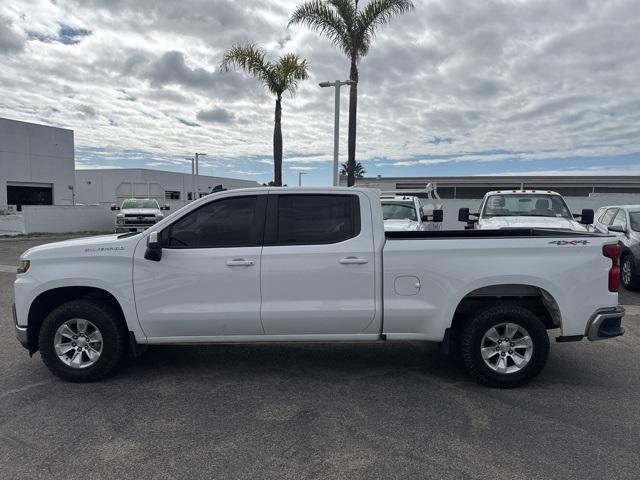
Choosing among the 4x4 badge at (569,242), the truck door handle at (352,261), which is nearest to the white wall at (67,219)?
the truck door handle at (352,261)

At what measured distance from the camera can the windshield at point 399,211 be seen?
1148 centimetres

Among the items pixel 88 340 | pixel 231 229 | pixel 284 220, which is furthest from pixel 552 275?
pixel 88 340

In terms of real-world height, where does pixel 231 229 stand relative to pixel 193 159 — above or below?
below

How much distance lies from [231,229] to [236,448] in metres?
1.96

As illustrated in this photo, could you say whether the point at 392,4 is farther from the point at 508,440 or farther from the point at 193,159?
the point at 193,159

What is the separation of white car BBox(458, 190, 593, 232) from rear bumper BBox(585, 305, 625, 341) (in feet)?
17.2

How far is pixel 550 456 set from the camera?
3266mm

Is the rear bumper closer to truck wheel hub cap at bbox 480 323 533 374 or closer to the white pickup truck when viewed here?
the white pickup truck

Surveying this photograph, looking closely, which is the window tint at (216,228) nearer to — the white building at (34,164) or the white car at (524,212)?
the white car at (524,212)

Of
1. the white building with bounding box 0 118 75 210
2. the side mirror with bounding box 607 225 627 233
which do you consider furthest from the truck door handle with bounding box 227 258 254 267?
the white building with bounding box 0 118 75 210

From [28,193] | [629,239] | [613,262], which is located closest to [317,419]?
[613,262]

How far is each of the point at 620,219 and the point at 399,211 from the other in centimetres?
471

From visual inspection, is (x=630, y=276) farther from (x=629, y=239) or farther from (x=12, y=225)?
(x=12, y=225)

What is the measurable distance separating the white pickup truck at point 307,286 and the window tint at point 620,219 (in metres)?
6.57
